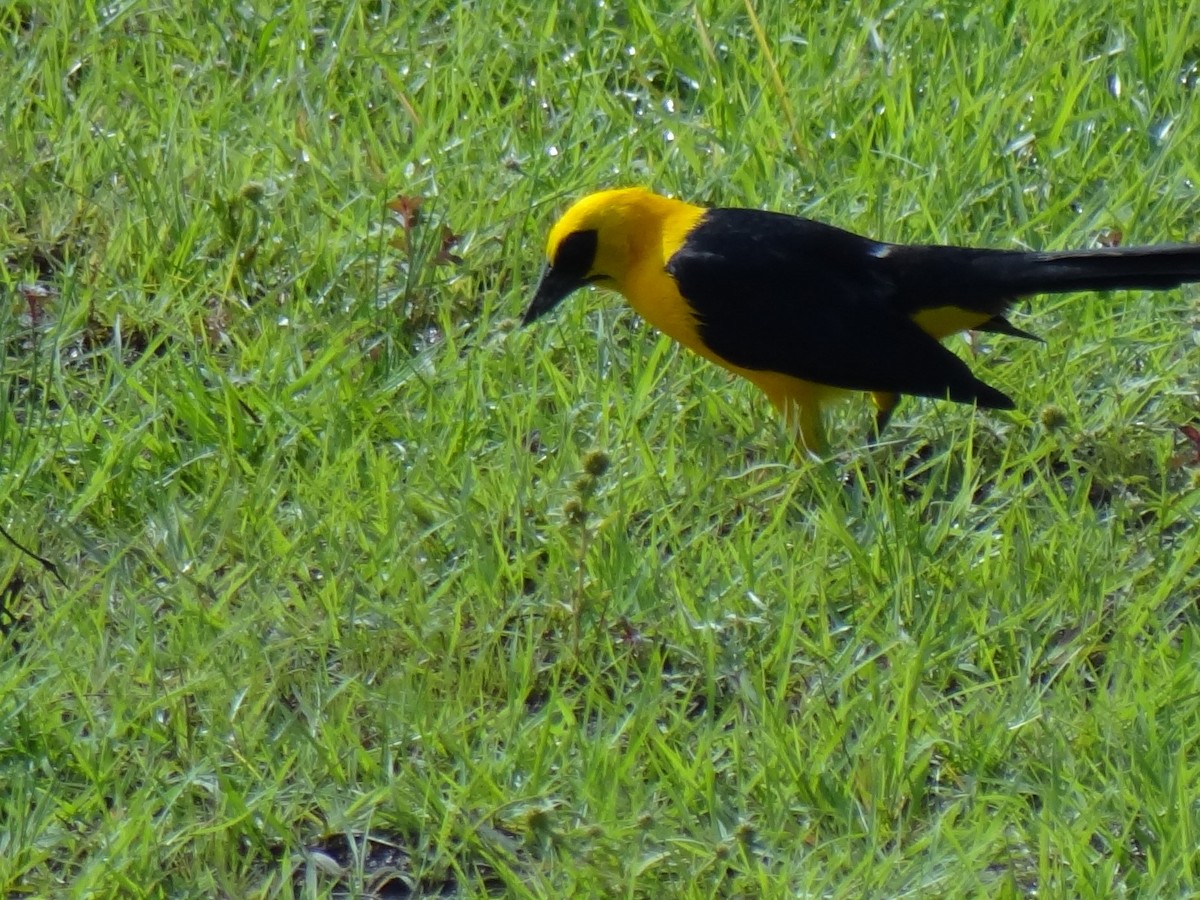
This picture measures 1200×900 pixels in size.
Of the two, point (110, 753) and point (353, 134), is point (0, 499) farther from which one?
point (353, 134)

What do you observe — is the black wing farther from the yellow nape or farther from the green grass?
the green grass

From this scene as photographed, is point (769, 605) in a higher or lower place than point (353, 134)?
lower

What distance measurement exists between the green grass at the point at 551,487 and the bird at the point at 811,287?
0.17 metres

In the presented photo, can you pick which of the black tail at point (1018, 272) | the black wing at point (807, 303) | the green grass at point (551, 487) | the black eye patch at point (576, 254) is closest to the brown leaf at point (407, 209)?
the green grass at point (551, 487)

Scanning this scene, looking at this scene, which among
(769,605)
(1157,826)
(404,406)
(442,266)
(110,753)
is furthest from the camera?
(442,266)

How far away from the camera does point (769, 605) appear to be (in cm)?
389

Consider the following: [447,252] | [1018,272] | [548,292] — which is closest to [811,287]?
[1018,272]

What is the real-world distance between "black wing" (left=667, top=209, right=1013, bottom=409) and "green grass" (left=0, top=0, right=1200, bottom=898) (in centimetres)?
24

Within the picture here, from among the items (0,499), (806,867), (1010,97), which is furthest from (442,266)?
(806,867)

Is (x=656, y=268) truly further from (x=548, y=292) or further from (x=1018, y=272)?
(x=1018, y=272)

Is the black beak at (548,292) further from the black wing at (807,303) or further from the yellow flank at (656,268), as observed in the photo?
the black wing at (807,303)

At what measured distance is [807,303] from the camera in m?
4.45

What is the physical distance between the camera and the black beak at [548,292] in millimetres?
4586

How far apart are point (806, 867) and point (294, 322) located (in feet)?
7.00
